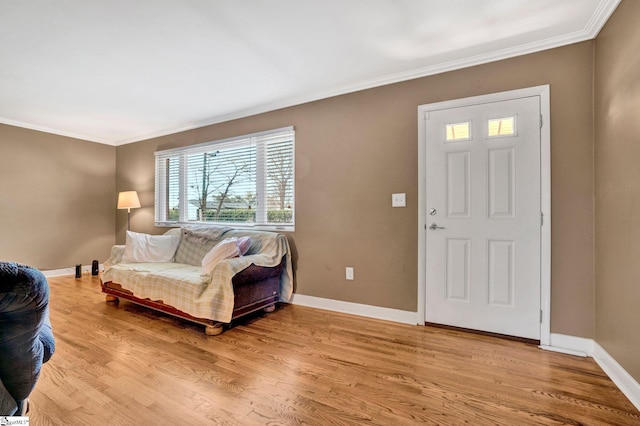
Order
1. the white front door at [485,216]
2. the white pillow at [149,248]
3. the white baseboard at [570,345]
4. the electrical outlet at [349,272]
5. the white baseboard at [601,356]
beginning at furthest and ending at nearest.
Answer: the white pillow at [149,248], the electrical outlet at [349,272], the white front door at [485,216], the white baseboard at [570,345], the white baseboard at [601,356]

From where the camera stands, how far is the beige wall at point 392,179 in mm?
2176

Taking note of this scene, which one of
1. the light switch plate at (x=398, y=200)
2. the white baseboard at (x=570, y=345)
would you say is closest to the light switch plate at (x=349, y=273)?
the light switch plate at (x=398, y=200)

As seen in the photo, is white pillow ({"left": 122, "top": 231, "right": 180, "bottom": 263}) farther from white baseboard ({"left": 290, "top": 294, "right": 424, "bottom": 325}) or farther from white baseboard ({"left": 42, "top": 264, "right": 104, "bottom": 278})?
white baseboard ({"left": 42, "top": 264, "right": 104, "bottom": 278})

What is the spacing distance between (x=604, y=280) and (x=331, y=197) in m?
2.23

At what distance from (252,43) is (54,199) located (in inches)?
177

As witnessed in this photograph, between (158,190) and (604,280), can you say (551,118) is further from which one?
(158,190)

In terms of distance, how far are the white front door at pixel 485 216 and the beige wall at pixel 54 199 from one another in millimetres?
5489

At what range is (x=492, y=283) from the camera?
2.44m

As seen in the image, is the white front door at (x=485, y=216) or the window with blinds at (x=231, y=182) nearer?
the white front door at (x=485, y=216)

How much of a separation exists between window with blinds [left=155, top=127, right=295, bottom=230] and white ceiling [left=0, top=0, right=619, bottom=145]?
0.61 m

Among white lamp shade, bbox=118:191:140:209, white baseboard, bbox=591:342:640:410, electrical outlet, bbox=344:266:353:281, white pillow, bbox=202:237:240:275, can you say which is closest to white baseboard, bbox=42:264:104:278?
white lamp shade, bbox=118:191:140:209

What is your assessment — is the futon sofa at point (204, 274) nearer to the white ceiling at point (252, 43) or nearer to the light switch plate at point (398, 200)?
the light switch plate at point (398, 200)

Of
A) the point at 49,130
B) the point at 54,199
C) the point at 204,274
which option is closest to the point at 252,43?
the point at 204,274

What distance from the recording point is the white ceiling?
1930 millimetres
